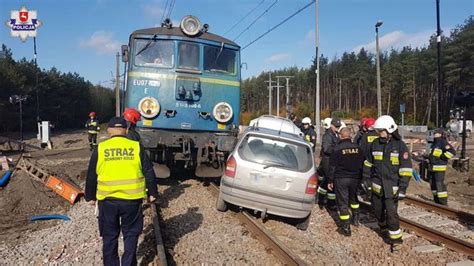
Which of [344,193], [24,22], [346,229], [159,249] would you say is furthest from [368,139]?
[24,22]

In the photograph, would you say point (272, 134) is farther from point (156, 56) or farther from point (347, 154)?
point (156, 56)

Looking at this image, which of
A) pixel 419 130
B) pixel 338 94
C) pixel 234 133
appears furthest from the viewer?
pixel 338 94

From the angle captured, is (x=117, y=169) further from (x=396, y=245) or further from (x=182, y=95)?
(x=182, y=95)

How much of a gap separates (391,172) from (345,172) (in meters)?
0.92

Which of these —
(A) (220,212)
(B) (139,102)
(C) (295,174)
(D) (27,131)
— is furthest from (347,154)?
(D) (27,131)

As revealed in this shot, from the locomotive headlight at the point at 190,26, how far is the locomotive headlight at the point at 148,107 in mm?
1888

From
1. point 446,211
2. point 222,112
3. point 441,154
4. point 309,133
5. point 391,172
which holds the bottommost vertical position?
point 446,211

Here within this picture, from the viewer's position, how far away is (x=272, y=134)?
26.1ft

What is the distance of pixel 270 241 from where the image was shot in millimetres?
6488

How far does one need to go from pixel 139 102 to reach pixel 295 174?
4.41 meters

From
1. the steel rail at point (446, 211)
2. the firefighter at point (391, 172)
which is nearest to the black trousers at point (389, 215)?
the firefighter at point (391, 172)

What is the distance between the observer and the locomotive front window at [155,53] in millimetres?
10398

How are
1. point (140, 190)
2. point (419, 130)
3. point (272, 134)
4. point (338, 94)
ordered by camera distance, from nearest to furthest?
point (140, 190)
point (272, 134)
point (419, 130)
point (338, 94)

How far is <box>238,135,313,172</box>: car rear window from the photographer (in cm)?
760
